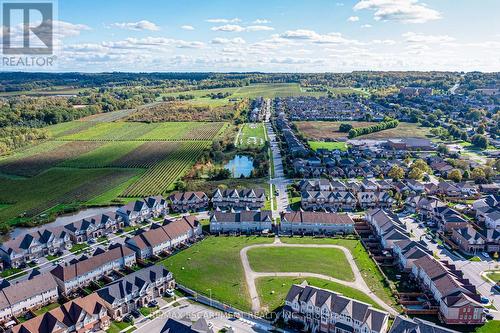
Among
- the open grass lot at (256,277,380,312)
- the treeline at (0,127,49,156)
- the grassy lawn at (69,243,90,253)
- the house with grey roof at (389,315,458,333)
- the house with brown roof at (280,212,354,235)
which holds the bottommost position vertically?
the grassy lawn at (69,243,90,253)

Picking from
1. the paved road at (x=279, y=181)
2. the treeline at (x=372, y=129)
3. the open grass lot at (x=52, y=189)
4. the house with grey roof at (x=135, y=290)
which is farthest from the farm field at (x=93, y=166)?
the treeline at (x=372, y=129)

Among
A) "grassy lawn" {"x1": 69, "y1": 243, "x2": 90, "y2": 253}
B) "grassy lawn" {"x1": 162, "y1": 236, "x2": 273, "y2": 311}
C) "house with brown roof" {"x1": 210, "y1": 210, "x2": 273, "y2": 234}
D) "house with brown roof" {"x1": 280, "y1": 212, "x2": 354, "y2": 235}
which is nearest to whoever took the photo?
"grassy lawn" {"x1": 162, "y1": 236, "x2": 273, "y2": 311}

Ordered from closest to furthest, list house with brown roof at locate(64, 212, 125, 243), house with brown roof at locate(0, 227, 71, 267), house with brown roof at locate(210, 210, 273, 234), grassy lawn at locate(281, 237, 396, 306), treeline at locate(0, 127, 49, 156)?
grassy lawn at locate(281, 237, 396, 306)
house with brown roof at locate(0, 227, 71, 267)
house with brown roof at locate(64, 212, 125, 243)
house with brown roof at locate(210, 210, 273, 234)
treeline at locate(0, 127, 49, 156)

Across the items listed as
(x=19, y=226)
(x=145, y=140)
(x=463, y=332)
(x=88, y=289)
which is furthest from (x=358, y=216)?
(x=145, y=140)

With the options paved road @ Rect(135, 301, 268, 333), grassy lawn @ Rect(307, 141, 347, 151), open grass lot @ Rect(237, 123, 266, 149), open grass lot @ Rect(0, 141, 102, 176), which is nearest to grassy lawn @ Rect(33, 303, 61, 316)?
paved road @ Rect(135, 301, 268, 333)

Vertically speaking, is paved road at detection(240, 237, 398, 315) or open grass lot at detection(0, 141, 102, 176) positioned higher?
open grass lot at detection(0, 141, 102, 176)

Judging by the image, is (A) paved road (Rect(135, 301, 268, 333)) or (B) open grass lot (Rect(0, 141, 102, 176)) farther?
(B) open grass lot (Rect(0, 141, 102, 176))

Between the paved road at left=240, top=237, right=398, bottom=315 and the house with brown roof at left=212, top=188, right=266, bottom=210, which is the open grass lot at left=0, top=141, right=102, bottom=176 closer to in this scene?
the house with brown roof at left=212, top=188, right=266, bottom=210
